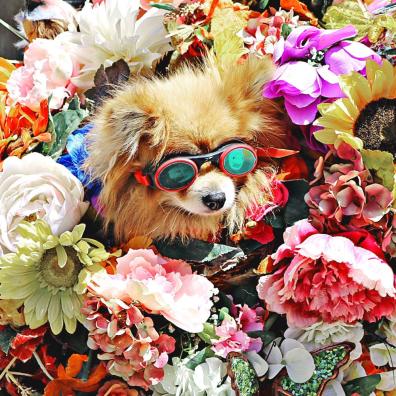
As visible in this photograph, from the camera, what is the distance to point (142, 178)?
3.06ft

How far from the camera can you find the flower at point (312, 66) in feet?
3.12

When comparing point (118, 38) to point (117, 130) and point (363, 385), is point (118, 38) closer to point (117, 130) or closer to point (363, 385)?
point (117, 130)

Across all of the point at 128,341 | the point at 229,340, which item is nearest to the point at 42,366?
the point at 128,341

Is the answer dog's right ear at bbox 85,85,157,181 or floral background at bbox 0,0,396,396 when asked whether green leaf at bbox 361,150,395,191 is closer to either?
floral background at bbox 0,0,396,396

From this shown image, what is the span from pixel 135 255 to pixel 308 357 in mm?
275

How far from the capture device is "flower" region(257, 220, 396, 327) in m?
0.88

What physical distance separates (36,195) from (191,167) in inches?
9.7

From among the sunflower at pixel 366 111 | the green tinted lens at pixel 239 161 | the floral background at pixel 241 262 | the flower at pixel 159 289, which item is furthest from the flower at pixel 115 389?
Result: the sunflower at pixel 366 111

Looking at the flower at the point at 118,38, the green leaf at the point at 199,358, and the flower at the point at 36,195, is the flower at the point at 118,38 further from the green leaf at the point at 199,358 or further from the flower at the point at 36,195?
the green leaf at the point at 199,358

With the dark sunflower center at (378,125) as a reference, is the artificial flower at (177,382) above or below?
below

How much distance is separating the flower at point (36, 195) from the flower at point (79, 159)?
0.02 metres

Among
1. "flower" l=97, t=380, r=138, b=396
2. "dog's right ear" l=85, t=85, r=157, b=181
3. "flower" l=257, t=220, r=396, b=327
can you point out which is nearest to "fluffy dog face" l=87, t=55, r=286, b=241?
"dog's right ear" l=85, t=85, r=157, b=181

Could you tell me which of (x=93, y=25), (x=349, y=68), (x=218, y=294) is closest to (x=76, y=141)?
(x=93, y=25)

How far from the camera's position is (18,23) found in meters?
1.29
